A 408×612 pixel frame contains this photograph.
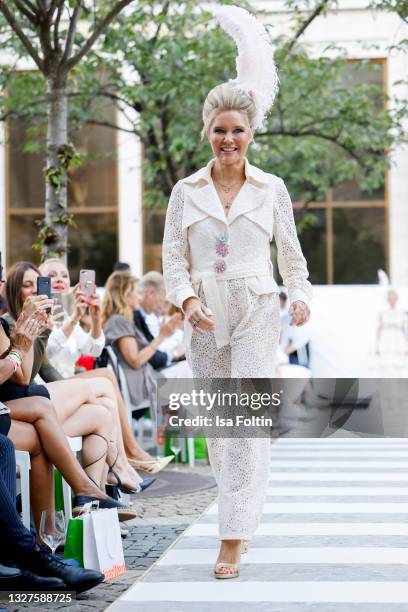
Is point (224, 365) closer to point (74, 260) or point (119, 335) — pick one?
point (119, 335)

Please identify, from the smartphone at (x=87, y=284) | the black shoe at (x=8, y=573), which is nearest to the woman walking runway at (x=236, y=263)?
the black shoe at (x=8, y=573)

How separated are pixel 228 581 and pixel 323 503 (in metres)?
2.25

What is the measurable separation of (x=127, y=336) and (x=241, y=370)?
14.2 ft

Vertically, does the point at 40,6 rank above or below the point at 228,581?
above

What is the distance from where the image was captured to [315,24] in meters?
24.6

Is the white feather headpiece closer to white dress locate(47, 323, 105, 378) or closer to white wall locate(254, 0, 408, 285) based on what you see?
white dress locate(47, 323, 105, 378)

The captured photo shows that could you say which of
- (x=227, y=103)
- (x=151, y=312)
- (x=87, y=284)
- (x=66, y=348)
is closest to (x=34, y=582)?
(x=227, y=103)

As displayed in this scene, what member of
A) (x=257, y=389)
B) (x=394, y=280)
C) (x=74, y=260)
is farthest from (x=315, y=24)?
(x=257, y=389)

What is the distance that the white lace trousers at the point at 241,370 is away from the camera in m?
5.23

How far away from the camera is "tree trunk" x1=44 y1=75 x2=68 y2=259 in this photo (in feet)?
33.2

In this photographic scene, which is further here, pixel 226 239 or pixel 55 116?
pixel 55 116

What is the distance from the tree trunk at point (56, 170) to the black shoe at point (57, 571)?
18.4 feet

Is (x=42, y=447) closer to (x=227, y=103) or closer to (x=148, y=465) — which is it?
(x=227, y=103)

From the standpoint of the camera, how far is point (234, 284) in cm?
542
